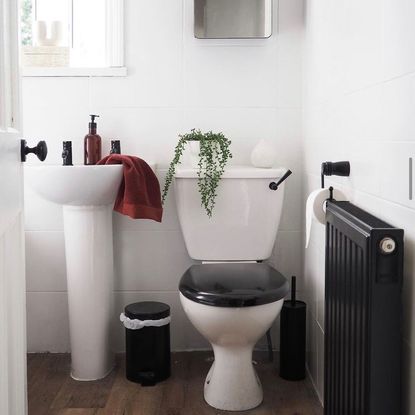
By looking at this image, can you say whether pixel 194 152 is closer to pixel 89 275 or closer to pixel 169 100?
pixel 169 100

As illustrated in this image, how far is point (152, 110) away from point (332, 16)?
964mm

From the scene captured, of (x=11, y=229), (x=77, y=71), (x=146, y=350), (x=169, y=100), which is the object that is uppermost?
(x=77, y=71)

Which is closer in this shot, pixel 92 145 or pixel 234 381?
pixel 234 381

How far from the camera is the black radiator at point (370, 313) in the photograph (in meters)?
1.25

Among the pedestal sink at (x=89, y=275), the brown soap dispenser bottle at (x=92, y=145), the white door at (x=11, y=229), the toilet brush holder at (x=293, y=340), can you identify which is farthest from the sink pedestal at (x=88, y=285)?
the white door at (x=11, y=229)

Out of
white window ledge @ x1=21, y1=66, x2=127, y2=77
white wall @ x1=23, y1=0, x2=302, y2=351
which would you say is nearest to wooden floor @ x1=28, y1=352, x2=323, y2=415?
white wall @ x1=23, y1=0, x2=302, y2=351

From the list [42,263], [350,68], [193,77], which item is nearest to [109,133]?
[193,77]

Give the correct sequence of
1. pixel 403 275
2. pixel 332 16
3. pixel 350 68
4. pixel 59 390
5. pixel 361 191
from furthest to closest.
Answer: pixel 59 390 → pixel 332 16 → pixel 350 68 → pixel 361 191 → pixel 403 275

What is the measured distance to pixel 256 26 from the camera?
273cm

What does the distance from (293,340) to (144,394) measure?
0.63 m

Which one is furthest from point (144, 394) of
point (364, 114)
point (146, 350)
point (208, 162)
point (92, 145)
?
point (364, 114)

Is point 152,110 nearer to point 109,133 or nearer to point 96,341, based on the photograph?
point 109,133

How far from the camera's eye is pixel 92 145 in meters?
2.71

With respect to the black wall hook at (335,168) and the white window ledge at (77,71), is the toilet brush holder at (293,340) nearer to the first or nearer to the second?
the black wall hook at (335,168)
